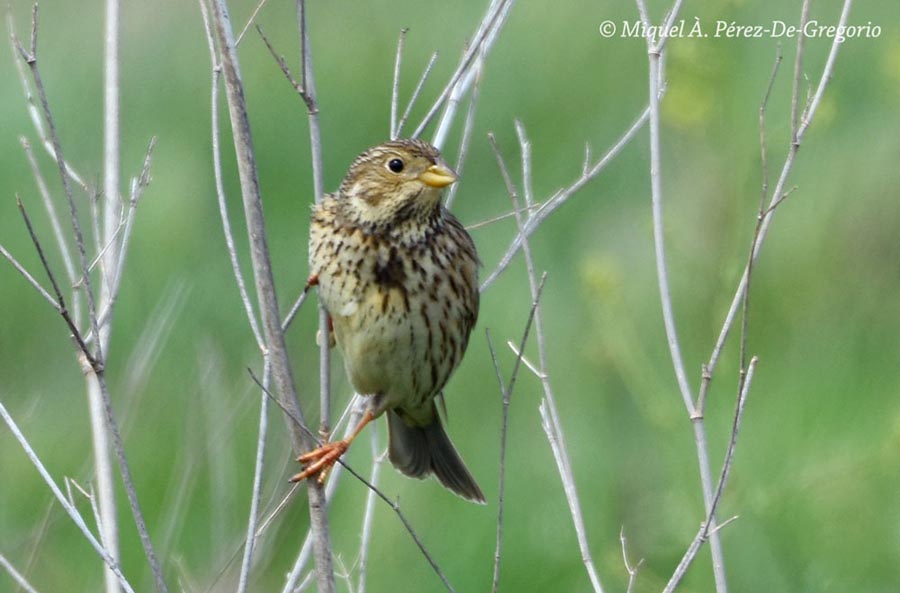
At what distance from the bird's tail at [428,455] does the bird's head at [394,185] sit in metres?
0.96

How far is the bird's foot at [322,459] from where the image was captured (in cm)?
386

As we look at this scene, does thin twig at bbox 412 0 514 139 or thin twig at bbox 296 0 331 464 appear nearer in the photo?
thin twig at bbox 296 0 331 464

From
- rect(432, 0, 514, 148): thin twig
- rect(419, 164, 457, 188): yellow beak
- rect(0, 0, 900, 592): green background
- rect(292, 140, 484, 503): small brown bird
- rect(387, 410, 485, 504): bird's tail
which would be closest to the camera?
rect(432, 0, 514, 148): thin twig

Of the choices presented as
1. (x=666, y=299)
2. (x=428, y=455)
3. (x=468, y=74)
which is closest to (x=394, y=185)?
(x=468, y=74)

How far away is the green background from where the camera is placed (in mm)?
5281

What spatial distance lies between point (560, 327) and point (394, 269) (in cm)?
268

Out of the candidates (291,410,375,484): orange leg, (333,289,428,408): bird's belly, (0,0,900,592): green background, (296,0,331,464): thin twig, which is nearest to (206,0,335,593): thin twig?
(296,0,331,464): thin twig

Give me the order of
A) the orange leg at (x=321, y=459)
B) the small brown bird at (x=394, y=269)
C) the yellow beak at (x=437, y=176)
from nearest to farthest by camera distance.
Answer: the orange leg at (x=321, y=459) < the yellow beak at (x=437, y=176) < the small brown bird at (x=394, y=269)

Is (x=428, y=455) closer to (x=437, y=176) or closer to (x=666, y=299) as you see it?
(x=437, y=176)

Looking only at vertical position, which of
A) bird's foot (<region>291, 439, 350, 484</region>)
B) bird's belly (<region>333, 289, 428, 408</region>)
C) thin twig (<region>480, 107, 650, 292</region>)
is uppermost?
thin twig (<region>480, 107, 650, 292</region>)

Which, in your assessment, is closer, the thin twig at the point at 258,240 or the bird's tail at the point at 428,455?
the thin twig at the point at 258,240

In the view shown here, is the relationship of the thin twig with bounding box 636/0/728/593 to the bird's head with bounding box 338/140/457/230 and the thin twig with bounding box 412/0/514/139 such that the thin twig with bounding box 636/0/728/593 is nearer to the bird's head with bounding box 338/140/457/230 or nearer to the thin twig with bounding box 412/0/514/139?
the thin twig with bounding box 412/0/514/139

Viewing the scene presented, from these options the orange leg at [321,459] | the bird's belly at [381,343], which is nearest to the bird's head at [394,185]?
the bird's belly at [381,343]

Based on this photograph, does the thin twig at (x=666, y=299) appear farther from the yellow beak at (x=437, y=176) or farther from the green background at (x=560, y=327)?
the green background at (x=560, y=327)
